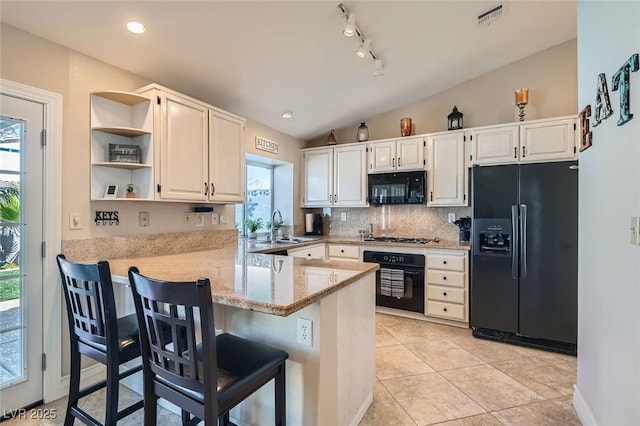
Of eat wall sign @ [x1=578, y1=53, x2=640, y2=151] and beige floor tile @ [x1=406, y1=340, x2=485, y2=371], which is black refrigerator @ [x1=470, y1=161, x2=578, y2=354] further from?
eat wall sign @ [x1=578, y1=53, x2=640, y2=151]

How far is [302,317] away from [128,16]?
82.7 inches

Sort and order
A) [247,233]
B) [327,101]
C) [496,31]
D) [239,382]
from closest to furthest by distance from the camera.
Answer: [239,382] < [496,31] < [327,101] < [247,233]

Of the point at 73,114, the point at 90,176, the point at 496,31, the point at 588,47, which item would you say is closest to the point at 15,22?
the point at 73,114

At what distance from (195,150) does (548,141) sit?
3.44 m

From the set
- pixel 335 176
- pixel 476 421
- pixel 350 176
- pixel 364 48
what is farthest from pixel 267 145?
pixel 476 421

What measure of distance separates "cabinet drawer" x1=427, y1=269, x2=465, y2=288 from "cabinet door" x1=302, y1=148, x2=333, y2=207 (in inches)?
66.6

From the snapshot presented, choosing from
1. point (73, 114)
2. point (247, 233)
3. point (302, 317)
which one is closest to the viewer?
point (302, 317)

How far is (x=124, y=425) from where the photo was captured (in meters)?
1.80

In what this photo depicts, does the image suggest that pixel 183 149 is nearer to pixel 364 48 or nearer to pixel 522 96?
pixel 364 48

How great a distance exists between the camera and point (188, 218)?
116 inches

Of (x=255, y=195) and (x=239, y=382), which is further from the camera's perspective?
(x=255, y=195)

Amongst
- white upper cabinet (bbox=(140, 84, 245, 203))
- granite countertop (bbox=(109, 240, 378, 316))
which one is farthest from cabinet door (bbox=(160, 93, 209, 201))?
granite countertop (bbox=(109, 240, 378, 316))

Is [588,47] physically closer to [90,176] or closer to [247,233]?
[90,176]

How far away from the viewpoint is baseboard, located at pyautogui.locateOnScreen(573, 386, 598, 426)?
1.72 m
